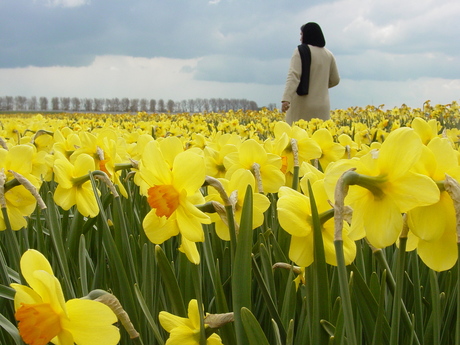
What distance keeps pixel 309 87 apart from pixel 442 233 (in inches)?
289

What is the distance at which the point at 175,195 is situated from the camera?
924 millimetres

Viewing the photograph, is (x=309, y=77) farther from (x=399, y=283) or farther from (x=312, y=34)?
(x=399, y=283)

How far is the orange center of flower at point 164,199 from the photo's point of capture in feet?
2.95

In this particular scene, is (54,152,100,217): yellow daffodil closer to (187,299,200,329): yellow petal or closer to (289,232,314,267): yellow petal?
(187,299,200,329): yellow petal

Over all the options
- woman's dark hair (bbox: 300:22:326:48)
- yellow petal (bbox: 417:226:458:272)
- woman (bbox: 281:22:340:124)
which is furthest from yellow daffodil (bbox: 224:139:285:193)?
woman's dark hair (bbox: 300:22:326:48)

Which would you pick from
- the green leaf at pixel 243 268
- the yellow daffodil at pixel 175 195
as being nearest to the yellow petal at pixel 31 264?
the yellow daffodil at pixel 175 195

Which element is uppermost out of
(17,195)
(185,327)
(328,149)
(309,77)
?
(309,77)

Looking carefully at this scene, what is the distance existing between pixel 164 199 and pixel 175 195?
2 centimetres

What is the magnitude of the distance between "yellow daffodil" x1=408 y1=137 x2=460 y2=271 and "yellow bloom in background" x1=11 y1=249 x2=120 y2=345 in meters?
0.49

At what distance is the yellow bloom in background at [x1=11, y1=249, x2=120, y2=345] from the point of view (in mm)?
685

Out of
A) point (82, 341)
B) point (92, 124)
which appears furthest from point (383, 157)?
point (92, 124)

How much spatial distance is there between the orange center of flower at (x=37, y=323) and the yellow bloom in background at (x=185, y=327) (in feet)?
0.82

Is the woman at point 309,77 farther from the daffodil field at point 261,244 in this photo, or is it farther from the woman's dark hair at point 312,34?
the daffodil field at point 261,244

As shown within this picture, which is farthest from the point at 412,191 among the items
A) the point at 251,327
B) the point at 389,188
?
the point at 251,327
